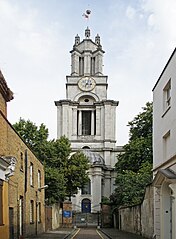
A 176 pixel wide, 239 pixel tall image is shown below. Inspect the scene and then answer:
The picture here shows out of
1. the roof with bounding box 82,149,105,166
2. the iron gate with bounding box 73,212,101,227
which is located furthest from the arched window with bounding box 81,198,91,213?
the iron gate with bounding box 73,212,101,227

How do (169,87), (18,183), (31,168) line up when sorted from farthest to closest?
(31,168), (18,183), (169,87)

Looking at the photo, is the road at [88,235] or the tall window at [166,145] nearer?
the tall window at [166,145]

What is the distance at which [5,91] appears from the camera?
21.4m

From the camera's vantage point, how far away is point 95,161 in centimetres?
8350

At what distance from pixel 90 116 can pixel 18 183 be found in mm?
67177

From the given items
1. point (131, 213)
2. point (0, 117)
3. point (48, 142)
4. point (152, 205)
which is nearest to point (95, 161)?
point (48, 142)

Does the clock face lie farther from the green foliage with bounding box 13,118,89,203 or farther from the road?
the road

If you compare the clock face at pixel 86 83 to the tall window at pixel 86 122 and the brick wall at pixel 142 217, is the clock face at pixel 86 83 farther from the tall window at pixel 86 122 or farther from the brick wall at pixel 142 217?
the brick wall at pixel 142 217

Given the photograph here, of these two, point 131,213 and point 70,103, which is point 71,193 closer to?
point 131,213

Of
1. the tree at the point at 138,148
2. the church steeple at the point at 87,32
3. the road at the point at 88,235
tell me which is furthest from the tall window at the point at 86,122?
the road at the point at 88,235

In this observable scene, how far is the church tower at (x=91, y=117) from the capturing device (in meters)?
87.4

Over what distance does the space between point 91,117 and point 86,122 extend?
2.16 m

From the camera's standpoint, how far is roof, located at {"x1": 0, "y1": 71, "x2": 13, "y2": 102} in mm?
20219

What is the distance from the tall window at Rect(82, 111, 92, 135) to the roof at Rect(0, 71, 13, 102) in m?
68.6
